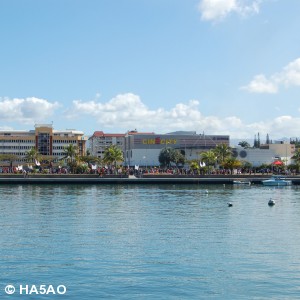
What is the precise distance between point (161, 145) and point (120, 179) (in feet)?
237

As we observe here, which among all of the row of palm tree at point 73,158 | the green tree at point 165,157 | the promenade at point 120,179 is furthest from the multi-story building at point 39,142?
the promenade at point 120,179

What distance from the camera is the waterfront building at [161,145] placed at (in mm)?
190625

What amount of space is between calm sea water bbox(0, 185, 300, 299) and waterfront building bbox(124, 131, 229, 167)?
411 feet

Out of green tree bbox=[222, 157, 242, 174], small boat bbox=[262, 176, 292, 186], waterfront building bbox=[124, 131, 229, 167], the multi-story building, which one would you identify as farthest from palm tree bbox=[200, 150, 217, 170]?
the multi-story building

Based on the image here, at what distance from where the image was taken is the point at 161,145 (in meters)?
193

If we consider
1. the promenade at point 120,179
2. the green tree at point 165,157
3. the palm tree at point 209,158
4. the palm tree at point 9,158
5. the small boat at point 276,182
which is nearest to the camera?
the small boat at point 276,182

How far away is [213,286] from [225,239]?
1330cm

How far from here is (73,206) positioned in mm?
69188

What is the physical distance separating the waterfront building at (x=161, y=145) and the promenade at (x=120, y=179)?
63.0 meters

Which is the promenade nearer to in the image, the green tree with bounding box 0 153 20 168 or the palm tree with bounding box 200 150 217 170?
the palm tree with bounding box 200 150 217 170

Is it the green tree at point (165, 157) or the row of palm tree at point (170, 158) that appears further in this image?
the green tree at point (165, 157)

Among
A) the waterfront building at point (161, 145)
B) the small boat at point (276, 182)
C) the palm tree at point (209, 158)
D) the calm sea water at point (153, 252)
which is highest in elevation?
the waterfront building at point (161, 145)

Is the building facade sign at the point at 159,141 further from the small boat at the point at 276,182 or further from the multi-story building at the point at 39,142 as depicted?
the small boat at the point at 276,182

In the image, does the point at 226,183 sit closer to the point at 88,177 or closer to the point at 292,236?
the point at 88,177
